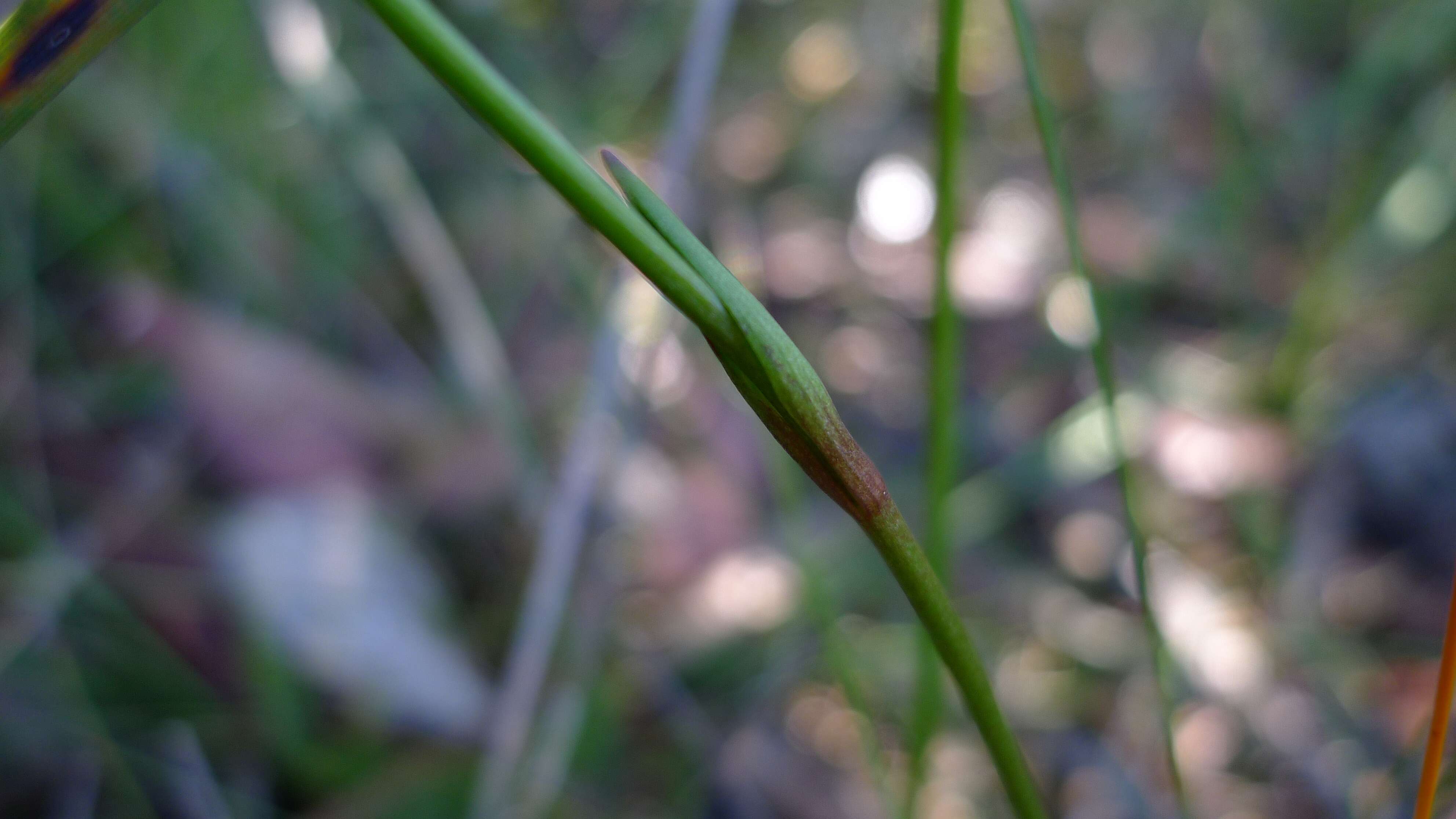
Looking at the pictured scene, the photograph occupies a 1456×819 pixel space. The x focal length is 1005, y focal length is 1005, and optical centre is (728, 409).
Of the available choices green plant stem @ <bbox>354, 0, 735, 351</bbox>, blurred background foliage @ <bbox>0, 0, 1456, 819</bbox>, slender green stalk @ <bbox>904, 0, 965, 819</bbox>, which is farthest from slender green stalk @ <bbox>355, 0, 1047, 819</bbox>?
blurred background foliage @ <bbox>0, 0, 1456, 819</bbox>

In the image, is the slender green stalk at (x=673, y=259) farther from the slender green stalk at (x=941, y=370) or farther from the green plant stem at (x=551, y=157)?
the slender green stalk at (x=941, y=370)

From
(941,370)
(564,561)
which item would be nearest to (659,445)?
(564,561)

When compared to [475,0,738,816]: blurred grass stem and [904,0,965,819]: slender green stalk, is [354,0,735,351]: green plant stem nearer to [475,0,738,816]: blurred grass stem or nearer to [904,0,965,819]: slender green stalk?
[904,0,965,819]: slender green stalk

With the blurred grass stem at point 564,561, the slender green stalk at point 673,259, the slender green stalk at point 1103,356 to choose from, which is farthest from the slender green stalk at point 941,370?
the blurred grass stem at point 564,561

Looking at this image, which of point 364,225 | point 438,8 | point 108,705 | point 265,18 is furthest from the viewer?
A: point 438,8

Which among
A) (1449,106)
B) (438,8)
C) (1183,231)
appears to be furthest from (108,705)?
(1449,106)

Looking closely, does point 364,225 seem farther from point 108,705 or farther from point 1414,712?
point 1414,712
